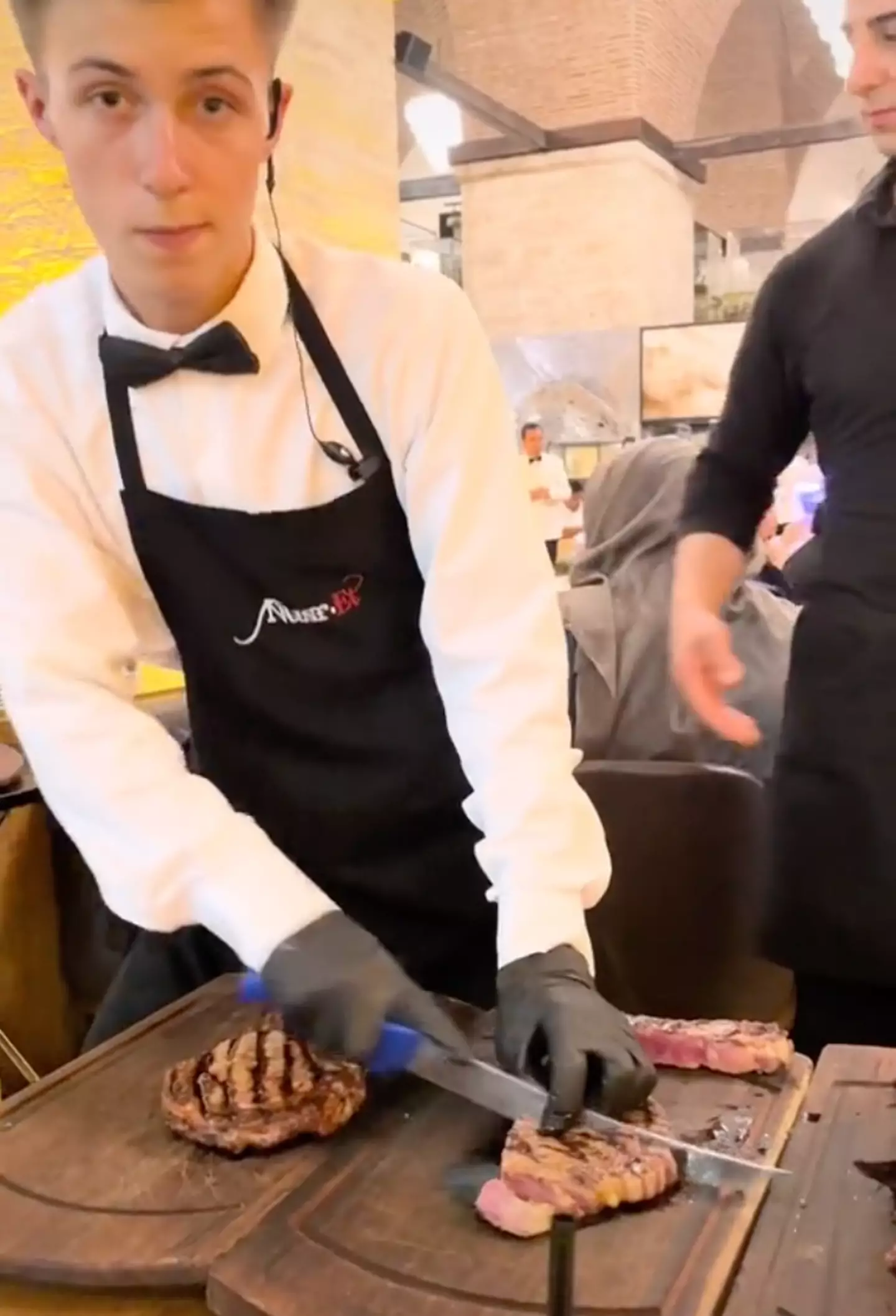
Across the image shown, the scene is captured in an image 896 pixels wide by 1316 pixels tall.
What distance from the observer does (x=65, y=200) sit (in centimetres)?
382

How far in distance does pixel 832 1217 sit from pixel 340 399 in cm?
90

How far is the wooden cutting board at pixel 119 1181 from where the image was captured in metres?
1.02

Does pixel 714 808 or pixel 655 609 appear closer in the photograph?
pixel 714 808

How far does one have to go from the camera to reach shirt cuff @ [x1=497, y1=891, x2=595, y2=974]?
1229 mm

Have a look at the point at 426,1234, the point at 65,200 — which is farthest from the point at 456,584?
the point at 65,200

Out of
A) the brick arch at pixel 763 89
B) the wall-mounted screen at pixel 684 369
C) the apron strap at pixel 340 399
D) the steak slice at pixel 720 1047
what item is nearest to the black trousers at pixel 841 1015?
the steak slice at pixel 720 1047

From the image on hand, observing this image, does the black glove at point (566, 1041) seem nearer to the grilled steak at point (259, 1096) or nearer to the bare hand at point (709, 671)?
the grilled steak at point (259, 1096)

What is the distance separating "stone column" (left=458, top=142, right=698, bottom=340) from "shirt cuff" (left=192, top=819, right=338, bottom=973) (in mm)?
8021

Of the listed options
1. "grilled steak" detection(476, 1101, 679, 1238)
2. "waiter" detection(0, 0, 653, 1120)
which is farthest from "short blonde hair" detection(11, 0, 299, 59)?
"grilled steak" detection(476, 1101, 679, 1238)

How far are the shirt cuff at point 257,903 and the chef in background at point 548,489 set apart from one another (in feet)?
20.0

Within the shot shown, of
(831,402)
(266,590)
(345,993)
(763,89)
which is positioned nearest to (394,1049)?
(345,993)

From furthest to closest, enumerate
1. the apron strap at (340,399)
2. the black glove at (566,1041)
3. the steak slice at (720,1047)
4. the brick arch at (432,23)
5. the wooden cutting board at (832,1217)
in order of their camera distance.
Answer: the brick arch at (432,23)
the apron strap at (340,399)
the steak slice at (720,1047)
the black glove at (566,1041)
the wooden cutting board at (832,1217)

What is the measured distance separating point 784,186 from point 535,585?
39.5 ft

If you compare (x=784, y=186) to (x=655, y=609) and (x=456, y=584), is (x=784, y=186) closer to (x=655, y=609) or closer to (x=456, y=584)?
(x=655, y=609)
